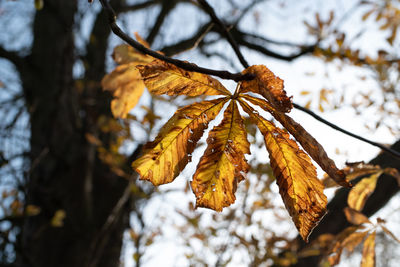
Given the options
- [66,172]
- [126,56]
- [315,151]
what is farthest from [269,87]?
[66,172]

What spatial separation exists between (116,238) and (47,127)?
3.12 feet

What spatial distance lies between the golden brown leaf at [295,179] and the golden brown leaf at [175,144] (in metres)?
0.08

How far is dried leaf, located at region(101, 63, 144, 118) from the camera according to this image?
74 centimetres

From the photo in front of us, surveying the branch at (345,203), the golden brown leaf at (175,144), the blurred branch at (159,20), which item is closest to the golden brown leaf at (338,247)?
the branch at (345,203)

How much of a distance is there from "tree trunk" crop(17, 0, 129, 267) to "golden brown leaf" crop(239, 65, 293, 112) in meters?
1.62

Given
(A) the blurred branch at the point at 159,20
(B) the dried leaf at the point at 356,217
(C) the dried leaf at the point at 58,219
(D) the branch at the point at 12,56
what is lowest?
(B) the dried leaf at the point at 356,217

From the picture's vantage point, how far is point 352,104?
1.72 meters

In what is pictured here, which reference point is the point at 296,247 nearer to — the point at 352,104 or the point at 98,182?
the point at 352,104

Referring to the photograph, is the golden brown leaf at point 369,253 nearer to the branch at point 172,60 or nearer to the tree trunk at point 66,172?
the branch at point 172,60

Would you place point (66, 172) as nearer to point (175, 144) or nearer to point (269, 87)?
point (175, 144)

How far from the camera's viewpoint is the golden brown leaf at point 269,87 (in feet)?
1.24

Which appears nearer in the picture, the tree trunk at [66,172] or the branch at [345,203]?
the branch at [345,203]

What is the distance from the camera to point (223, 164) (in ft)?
1.68

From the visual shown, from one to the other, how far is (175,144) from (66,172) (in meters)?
1.80
